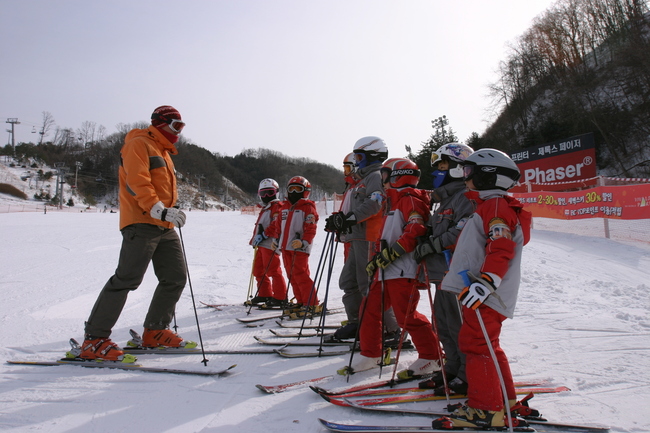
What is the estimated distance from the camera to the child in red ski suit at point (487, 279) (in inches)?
90.7

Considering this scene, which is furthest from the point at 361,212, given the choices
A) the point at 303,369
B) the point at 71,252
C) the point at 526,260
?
the point at 71,252

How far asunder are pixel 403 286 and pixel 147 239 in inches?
88.9

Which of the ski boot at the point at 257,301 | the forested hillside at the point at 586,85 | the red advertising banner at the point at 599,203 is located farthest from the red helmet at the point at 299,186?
the forested hillside at the point at 586,85

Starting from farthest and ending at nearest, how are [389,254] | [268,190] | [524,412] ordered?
[268,190] < [389,254] < [524,412]

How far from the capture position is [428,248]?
300 cm

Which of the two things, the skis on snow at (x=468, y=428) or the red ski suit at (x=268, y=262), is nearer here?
the skis on snow at (x=468, y=428)

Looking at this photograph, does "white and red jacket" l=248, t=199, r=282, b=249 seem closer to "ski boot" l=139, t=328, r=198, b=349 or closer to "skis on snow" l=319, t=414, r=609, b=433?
"ski boot" l=139, t=328, r=198, b=349

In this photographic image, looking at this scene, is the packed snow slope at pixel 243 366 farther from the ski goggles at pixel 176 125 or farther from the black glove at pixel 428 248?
the ski goggles at pixel 176 125

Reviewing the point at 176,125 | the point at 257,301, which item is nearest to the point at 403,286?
the point at 176,125

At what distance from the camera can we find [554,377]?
3.11m

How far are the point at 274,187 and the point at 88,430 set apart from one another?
15.6 ft

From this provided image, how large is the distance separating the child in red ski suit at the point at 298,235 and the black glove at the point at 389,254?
8.30 ft

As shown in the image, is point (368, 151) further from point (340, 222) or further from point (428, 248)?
point (428, 248)

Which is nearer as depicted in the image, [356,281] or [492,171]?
[492,171]
